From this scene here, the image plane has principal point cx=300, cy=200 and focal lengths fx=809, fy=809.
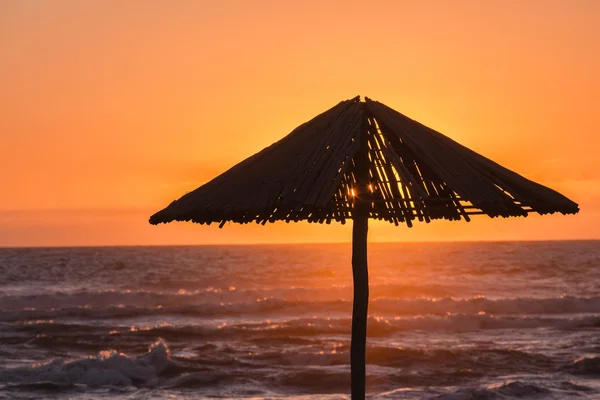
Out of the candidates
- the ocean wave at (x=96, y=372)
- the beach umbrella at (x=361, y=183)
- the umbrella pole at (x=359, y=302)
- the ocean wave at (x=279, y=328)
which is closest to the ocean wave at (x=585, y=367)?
the ocean wave at (x=279, y=328)

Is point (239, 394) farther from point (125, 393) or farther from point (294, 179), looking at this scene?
point (294, 179)

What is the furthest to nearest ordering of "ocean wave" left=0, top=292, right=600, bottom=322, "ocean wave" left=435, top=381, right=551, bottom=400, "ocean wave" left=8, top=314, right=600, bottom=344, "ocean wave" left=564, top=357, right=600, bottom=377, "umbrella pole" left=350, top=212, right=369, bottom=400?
"ocean wave" left=0, top=292, right=600, bottom=322 < "ocean wave" left=8, top=314, right=600, bottom=344 < "ocean wave" left=564, top=357, right=600, bottom=377 < "ocean wave" left=435, top=381, right=551, bottom=400 < "umbrella pole" left=350, top=212, right=369, bottom=400

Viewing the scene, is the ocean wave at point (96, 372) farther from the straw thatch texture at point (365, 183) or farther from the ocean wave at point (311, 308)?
the ocean wave at point (311, 308)

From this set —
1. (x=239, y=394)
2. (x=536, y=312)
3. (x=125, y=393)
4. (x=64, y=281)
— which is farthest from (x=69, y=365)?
(x=64, y=281)

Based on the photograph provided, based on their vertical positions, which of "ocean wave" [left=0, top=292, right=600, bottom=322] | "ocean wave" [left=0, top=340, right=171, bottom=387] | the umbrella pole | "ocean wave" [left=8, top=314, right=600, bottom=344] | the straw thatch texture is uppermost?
the straw thatch texture

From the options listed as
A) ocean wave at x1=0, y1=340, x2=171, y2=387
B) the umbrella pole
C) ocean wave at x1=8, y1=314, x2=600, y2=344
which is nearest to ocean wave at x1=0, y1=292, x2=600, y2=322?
ocean wave at x1=8, y1=314, x2=600, y2=344

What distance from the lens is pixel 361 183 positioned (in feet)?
22.5

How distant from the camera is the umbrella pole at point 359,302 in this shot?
272 inches

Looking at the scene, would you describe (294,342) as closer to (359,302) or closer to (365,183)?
(359,302)

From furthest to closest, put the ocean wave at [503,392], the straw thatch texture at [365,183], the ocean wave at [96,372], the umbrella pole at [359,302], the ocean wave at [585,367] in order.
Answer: the ocean wave at [585,367] → the ocean wave at [96,372] → the ocean wave at [503,392] → the umbrella pole at [359,302] → the straw thatch texture at [365,183]

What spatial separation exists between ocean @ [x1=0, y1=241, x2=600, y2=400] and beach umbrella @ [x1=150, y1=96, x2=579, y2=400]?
9.67 m

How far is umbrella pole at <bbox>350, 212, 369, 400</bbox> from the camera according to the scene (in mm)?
6902

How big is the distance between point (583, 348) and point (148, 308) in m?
20.0

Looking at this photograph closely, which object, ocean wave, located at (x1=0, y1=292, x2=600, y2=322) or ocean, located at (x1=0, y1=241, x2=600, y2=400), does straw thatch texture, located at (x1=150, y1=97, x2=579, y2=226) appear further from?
ocean wave, located at (x1=0, y1=292, x2=600, y2=322)
